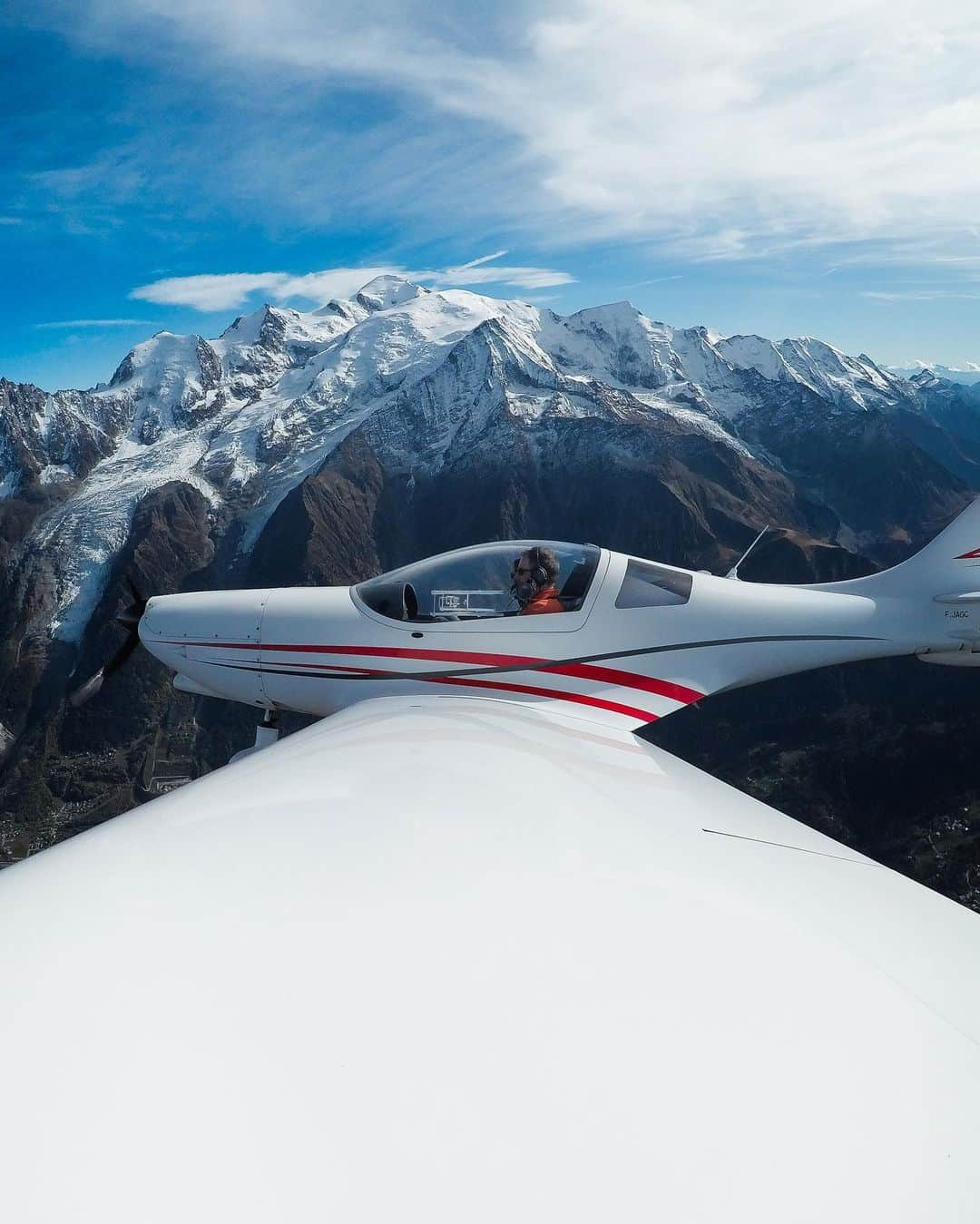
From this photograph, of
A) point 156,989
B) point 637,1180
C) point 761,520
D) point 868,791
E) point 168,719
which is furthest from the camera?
point 761,520

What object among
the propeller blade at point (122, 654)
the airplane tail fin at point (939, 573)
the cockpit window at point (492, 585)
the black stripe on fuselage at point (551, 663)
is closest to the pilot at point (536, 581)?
the cockpit window at point (492, 585)

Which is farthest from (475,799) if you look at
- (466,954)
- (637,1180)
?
(637,1180)

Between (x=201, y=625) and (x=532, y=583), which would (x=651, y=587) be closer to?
(x=532, y=583)

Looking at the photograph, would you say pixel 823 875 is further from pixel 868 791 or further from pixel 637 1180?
pixel 868 791

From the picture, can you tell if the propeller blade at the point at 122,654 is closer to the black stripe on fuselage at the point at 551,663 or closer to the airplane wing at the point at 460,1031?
the black stripe on fuselage at the point at 551,663

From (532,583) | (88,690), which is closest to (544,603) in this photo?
(532,583)

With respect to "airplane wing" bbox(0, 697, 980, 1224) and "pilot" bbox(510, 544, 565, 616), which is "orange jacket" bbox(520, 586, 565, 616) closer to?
"pilot" bbox(510, 544, 565, 616)

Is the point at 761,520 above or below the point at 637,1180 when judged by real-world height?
above

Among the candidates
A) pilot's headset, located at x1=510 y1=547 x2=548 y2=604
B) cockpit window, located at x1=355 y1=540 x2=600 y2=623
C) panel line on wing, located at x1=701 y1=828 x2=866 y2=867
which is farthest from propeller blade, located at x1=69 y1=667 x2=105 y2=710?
panel line on wing, located at x1=701 y1=828 x2=866 y2=867
